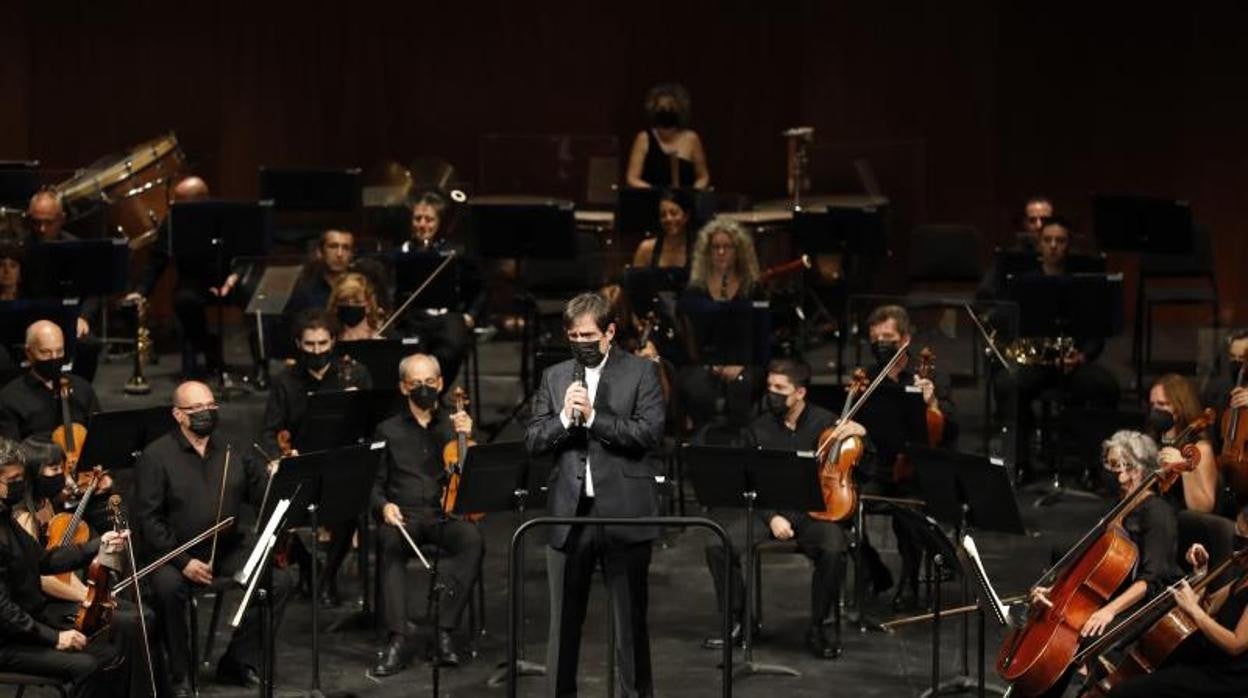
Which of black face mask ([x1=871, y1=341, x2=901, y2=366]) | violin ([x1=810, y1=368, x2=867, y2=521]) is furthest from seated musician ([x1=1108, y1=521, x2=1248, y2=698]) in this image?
black face mask ([x1=871, y1=341, x2=901, y2=366])

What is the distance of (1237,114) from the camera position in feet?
48.0

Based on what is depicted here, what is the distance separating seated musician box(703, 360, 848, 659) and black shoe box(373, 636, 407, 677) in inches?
49.7

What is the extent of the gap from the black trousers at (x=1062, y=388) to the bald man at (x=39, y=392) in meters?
4.67

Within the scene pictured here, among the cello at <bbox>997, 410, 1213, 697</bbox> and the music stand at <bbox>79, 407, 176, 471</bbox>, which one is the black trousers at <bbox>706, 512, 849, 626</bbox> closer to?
the cello at <bbox>997, 410, 1213, 697</bbox>

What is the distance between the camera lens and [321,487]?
844cm

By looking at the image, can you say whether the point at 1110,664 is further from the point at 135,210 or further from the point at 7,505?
the point at 135,210

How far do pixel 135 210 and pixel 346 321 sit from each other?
3195mm

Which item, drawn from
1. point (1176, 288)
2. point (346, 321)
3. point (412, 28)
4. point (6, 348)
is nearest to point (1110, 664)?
point (346, 321)

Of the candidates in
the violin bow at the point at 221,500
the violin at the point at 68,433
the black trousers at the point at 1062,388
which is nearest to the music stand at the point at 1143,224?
the black trousers at the point at 1062,388

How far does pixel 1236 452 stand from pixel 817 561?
1.76 meters

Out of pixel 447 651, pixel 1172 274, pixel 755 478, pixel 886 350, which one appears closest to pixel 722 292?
pixel 886 350

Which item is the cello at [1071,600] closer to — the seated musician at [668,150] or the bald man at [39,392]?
the bald man at [39,392]

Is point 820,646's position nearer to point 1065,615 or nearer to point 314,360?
point 1065,615

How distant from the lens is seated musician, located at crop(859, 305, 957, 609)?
957 cm
